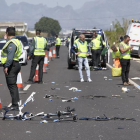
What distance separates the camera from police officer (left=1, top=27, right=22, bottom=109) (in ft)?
35.7

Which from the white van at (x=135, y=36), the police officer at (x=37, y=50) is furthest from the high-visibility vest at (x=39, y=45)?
the white van at (x=135, y=36)

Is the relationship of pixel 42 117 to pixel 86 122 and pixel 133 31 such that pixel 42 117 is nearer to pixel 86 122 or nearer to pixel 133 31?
pixel 86 122

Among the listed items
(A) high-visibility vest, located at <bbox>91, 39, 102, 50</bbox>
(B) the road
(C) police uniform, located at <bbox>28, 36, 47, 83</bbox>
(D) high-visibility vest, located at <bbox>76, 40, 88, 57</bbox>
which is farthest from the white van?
(B) the road

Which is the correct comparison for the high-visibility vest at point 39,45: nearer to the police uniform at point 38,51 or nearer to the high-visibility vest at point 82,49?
the police uniform at point 38,51

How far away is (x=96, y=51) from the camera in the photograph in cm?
2370

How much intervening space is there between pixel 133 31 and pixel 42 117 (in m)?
27.7

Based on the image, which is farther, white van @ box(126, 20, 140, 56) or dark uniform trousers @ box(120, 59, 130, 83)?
white van @ box(126, 20, 140, 56)

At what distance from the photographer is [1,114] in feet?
33.2

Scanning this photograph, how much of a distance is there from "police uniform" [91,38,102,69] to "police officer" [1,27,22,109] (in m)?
12.6

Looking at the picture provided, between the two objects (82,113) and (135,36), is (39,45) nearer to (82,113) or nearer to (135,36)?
(82,113)

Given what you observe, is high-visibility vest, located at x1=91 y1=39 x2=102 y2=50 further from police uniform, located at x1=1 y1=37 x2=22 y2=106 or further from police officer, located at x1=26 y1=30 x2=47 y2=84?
police uniform, located at x1=1 y1=37 x2=22 y2=106

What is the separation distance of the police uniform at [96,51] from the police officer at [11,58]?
12.6 meters

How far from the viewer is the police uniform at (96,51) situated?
23562 millimetres

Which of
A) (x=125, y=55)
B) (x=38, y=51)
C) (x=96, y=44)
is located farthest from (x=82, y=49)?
(x=96, y=44)
